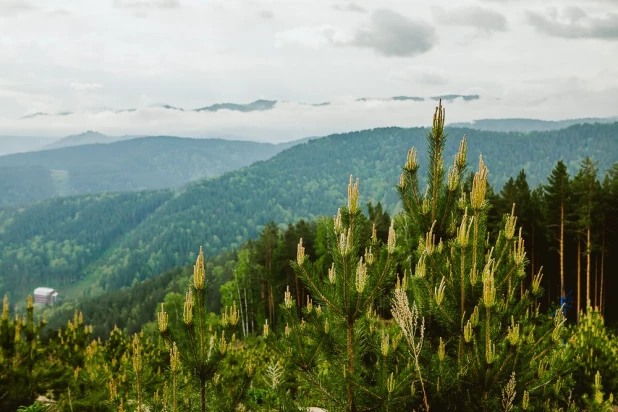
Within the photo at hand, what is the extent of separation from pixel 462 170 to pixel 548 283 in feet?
109

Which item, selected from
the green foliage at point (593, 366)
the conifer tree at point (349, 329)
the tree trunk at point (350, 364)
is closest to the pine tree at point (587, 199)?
the green foliage at point (593, 366)

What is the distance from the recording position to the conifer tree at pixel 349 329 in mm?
4781

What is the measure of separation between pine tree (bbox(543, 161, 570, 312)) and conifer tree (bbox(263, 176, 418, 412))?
92.6 ft

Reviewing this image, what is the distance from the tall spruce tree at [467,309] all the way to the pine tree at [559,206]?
26.5m

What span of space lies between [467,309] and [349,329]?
1.47 metres

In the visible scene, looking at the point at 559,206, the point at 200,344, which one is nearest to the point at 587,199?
the point at 559,206

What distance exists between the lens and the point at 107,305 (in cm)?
11181

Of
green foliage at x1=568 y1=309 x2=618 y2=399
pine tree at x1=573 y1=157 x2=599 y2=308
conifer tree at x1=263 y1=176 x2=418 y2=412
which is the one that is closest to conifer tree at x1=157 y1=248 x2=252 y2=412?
conifer tree at x1=263 y1=176 x2=418 y2=412

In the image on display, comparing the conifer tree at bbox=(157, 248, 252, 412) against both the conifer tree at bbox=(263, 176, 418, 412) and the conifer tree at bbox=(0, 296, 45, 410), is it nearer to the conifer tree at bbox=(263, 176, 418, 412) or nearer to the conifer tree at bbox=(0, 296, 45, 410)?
the conifer tree at bbox=(263, 176, 418, 412)

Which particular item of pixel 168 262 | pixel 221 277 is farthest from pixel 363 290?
pixel 168 262

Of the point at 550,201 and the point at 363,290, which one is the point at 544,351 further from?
the point at 550,201

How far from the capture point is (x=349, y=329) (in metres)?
5.01

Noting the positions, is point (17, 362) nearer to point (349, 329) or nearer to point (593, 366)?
point (349, 329)

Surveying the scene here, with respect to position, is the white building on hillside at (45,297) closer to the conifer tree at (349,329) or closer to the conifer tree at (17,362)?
the conifer tree at (17,362)
